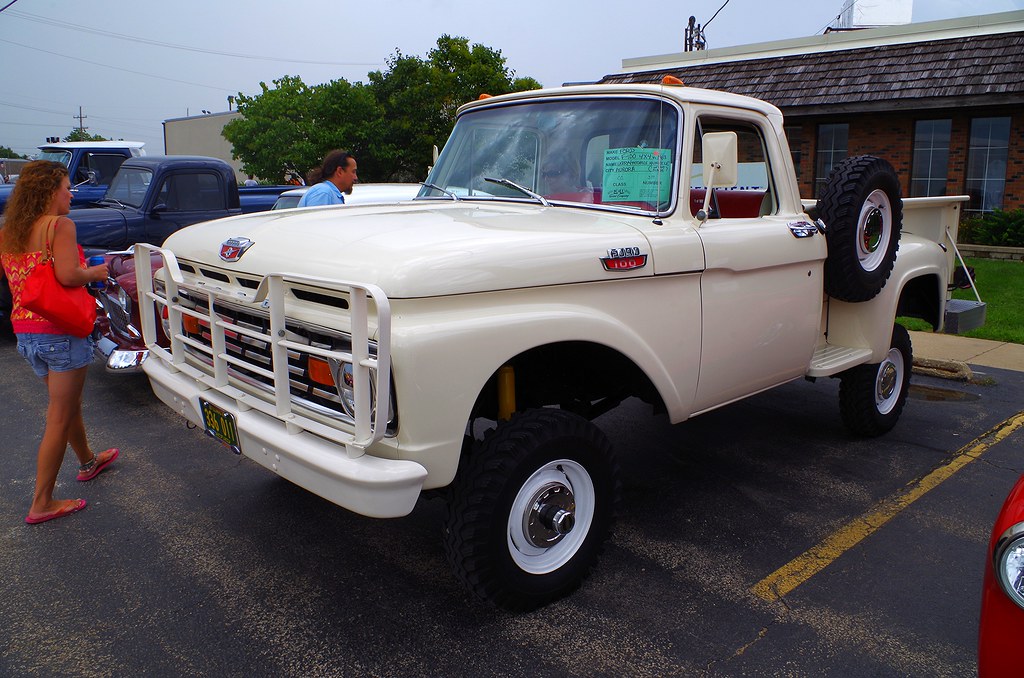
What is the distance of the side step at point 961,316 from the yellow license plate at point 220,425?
4925mm

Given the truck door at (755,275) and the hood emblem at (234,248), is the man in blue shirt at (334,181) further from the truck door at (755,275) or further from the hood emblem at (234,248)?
the truck door at (755,275)

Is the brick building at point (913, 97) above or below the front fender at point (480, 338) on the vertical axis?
above

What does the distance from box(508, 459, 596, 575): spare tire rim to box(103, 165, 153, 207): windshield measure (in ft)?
25.1

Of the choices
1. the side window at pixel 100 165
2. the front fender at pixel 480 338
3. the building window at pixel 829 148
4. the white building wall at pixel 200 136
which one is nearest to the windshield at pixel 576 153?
the front fender at pixel 480 338

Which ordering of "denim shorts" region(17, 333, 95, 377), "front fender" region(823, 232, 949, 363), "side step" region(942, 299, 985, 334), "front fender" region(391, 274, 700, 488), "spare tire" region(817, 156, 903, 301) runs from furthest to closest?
"side step" region(942, 299, 985, 334) < "front fender" region(823, 232, 949, 363) < "spare tire" region(817, 156, 903, 301) < "denim shorts" region(17, 333, 95, 377) < "front fender" region(391, 274, 700, 488)

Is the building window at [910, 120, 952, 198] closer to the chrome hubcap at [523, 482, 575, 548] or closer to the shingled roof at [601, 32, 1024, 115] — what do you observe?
the shingled roof at [601, 32, 1024, 115]

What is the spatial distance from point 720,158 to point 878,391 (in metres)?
2.63

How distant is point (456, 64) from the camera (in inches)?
1040

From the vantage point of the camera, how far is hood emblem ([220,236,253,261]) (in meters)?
3.27

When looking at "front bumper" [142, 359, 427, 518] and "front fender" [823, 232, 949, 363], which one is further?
"front fender" [823, 232, 949, 363]

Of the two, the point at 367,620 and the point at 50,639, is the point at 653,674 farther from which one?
the point at 50,639

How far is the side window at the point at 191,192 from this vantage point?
914 centimetres

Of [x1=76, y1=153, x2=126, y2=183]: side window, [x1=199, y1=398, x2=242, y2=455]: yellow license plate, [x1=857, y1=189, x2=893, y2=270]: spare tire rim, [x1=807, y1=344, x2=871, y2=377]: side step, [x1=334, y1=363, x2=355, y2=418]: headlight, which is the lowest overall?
[x1=807, y1=344, x2=871, y2=377]: side step

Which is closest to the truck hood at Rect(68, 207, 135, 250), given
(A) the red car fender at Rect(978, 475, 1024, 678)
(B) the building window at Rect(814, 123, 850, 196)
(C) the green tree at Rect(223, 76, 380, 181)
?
(A) the red car fender at Rect(978, 475, 1024, 678)
